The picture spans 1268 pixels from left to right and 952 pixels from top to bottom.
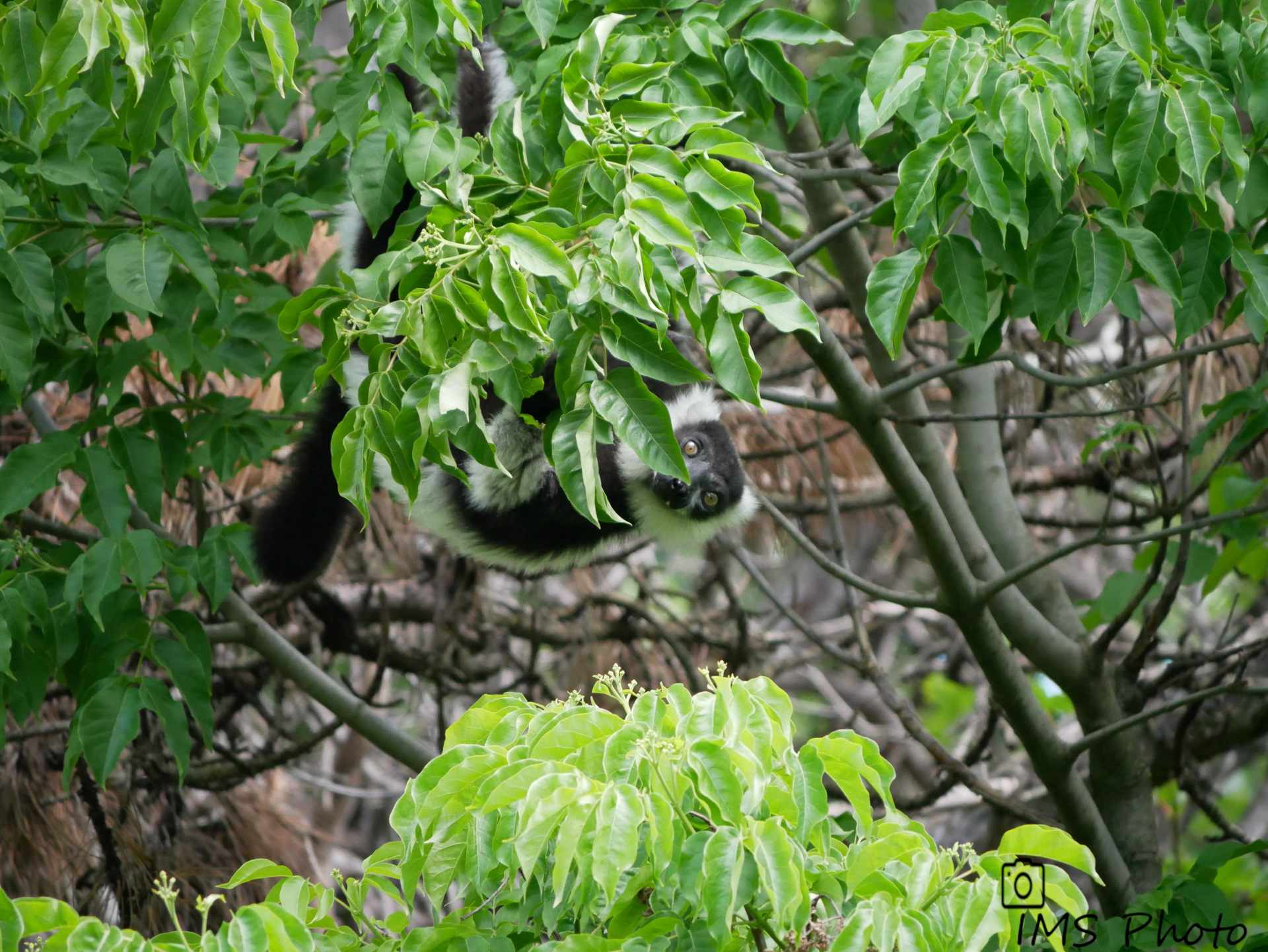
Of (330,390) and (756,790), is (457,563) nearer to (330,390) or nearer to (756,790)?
(330,390)

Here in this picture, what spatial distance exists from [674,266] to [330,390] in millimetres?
2177

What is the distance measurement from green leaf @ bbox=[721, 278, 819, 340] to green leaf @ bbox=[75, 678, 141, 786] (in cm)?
191

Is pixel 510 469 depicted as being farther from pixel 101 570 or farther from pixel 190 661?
pixel 101 570

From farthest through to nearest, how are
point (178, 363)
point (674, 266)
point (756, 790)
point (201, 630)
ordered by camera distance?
point (201, 630), point (178, 363), point (674, 266), point (756, 790)

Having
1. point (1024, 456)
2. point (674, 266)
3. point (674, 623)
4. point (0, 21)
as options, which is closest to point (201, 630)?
point (0, 21)

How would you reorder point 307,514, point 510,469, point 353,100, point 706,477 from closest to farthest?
point 353,100
point 307,514
point 510,469
point 706,477

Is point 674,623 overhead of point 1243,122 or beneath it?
beneath

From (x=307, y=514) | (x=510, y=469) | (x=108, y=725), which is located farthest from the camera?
(x=510, y=469)

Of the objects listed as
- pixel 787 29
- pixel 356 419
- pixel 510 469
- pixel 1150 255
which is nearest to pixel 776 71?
pixel 787 29

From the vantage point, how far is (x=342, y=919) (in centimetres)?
688

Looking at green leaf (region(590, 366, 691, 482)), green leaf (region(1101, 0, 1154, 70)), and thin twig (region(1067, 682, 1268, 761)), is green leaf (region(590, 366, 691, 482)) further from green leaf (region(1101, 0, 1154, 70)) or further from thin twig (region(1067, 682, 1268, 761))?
thin twig (region(1067, 682, 1268, 761))

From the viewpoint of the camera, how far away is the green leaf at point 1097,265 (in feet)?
7.47

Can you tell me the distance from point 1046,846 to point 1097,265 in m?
1.18

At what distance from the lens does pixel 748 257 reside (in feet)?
5.95
